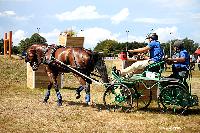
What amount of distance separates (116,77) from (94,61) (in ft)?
3.36

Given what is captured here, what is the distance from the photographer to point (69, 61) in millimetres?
12758

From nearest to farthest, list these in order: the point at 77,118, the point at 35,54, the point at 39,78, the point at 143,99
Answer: the point at 77,118 → the point at 143,99 → the point at 35,54 → the point at 39,78

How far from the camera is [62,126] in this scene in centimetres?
963

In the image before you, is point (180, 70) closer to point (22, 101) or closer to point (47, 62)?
point (47, 62)

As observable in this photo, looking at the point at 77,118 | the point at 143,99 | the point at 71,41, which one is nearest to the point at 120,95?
the point at 143,99

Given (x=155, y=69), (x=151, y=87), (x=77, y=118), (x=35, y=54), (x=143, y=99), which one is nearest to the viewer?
(x=77, y=118)

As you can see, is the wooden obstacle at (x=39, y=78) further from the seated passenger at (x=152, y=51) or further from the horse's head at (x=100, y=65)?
the seated passenger at (x=152, y=51)

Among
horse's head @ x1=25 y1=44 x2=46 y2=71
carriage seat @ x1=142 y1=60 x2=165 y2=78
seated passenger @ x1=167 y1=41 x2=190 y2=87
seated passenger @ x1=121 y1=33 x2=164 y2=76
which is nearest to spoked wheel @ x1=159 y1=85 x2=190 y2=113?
carriage seat @ x1=142 y1=60 x2=165 y2=78

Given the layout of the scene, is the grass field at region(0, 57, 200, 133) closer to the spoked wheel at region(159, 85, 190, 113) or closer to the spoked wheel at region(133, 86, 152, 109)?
the spoked wheel at region(133, 86, 152, 109)

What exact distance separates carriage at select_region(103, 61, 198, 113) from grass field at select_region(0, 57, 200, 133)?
391 mm

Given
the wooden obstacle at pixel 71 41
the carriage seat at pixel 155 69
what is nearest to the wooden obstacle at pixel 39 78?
the wooden obstacle at pixel 71 41

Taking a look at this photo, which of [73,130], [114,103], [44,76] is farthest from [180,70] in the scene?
[44,76]

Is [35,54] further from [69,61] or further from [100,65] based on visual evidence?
[100,65]

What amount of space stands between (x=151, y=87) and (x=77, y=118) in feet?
8.80
